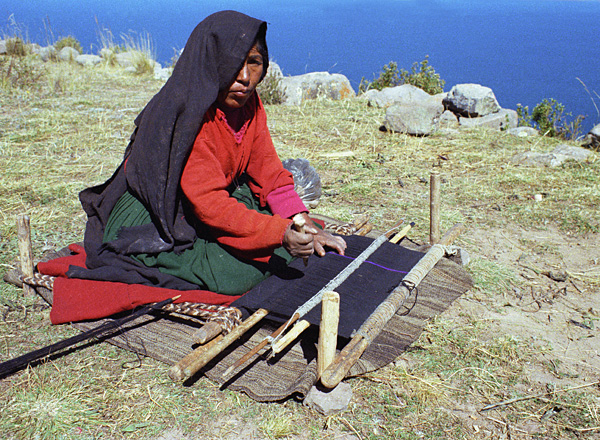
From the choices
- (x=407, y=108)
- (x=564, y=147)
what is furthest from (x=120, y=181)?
(x=564, y=147)

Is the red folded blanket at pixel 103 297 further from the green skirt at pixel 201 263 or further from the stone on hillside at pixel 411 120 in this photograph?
the stone on hillside at pixel 411 120

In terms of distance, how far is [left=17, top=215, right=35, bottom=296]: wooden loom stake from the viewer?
8.95ft

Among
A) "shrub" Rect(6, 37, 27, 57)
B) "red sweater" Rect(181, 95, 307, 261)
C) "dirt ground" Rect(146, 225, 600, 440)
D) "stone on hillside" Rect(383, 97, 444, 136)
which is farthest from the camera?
"shrub" Rect(6, 37, 27, 57)

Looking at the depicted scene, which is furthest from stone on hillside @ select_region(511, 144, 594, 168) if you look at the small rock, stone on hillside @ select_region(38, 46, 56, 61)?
stone on hillside @ select_region(38, 46, 56, 61)

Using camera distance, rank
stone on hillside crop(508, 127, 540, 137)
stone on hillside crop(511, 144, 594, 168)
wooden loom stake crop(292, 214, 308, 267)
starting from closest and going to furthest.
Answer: wooden loom stake crop(292, 214, 308, 267) < stone on hillside crop(511, 144, 594, 168) < stone on hillside crop(508, 127, 540, 137)

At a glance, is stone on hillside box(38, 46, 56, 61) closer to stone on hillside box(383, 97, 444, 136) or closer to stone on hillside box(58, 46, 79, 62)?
stone on hillside box(58, 46, 79, 62)

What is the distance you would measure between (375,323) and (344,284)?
1.39 feet

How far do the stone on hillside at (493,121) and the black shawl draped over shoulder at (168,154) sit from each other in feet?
17.7

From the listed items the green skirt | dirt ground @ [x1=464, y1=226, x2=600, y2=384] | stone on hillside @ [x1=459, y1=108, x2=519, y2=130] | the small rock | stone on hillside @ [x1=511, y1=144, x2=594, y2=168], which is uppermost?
stone on hillside @ [x1=459, y1=108, x2=519, y2=130]

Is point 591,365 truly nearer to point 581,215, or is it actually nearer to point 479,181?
point 581,215

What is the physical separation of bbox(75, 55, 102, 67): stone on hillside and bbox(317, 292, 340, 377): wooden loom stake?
1006 cm

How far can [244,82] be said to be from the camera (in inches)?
92.0

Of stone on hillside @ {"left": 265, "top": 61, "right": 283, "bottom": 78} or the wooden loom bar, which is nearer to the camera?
the wooden loom bar

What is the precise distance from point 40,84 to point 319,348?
7.60 metres
